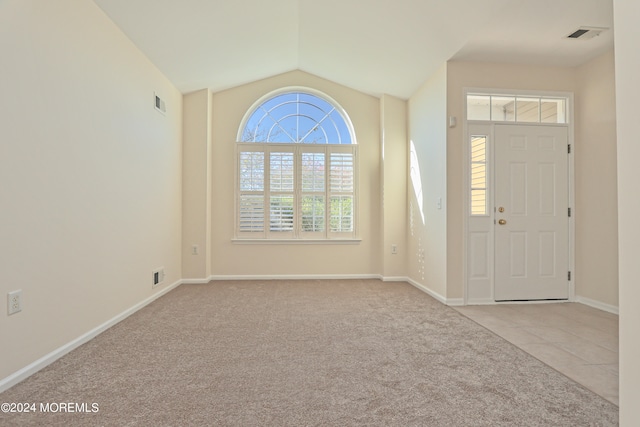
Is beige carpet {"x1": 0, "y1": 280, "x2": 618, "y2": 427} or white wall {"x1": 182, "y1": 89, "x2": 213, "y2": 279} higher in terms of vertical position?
white wall {"x1": 182, "y1": 89, "x2": 213, "y2": 279}

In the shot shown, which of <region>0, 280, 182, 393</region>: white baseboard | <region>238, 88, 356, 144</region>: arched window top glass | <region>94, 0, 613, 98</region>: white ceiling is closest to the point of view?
<region>0, 280, 182, 393</region>: white baseboard

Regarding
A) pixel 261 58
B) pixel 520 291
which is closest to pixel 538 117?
pixel 520 291

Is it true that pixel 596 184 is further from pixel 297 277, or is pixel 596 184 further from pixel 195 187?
pixel 195 187

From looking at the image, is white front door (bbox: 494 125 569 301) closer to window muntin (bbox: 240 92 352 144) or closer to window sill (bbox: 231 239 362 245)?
window sill (bbox: 231 239 362 245)

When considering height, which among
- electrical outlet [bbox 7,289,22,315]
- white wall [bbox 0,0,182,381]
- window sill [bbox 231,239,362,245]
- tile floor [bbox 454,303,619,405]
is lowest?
tile floor [bbox 454,303,619,405]

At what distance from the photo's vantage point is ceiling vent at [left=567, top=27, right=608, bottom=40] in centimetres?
330

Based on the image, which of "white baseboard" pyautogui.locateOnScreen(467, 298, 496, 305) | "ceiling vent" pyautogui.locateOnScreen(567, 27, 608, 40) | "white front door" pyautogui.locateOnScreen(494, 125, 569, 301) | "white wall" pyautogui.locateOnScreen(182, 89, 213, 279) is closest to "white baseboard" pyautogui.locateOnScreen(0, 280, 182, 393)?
"white wall" pyautogui.locateOnScreen(182, 89, 213, 279)

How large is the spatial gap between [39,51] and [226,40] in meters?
2.15

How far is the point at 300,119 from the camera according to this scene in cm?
564

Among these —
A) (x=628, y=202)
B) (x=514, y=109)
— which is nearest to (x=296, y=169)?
(x=514, y=109)

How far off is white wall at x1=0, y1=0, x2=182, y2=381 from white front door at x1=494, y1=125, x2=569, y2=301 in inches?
151

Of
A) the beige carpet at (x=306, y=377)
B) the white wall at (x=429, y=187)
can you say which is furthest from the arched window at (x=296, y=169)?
the beige carpet at (x=306, y=377)

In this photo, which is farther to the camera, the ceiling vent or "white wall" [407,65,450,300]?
"white wall" [407,65,450,300]

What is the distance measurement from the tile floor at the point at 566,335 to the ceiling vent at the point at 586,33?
267 cm
